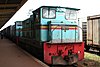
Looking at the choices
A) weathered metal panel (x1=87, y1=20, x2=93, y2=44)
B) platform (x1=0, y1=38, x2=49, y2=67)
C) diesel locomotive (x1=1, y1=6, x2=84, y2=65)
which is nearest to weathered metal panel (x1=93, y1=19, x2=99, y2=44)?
weathered metal panel (x1=87, y1=20, x2=93, y2=44)

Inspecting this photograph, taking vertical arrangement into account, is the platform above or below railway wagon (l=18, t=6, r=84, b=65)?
below

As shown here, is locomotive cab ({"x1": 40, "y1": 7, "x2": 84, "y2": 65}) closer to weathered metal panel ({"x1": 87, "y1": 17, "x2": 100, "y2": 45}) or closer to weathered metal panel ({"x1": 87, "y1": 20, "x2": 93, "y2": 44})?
weathered metal panel ({"x1": 87, "y1": 17, "x2": 100, "y2": 45})

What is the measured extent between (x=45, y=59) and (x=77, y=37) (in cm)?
263

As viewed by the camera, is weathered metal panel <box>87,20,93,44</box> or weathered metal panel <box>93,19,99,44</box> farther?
weathered metal panel <box>87,20,93,44</box>

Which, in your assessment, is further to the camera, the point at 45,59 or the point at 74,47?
the point at 74,47

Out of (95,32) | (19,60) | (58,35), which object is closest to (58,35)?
(58,35)

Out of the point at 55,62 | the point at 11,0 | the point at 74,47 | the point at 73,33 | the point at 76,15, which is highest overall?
the point at 11,0

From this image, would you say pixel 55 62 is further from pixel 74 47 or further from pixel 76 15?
pixel 76 15

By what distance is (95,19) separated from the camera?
1722cm

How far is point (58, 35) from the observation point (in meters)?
11.5

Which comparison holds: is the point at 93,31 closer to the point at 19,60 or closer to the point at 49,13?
the point at 49,13

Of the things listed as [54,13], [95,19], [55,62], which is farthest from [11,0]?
[55,62]

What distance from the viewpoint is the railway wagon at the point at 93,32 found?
54.6ft

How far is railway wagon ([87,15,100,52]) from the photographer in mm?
16656
